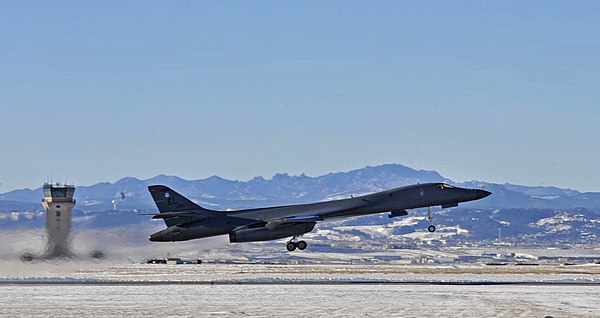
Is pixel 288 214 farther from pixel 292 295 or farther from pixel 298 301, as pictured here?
pixel 298 301

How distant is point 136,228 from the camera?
3127 inches

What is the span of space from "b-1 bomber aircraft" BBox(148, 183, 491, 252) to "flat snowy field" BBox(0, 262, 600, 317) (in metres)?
3.30

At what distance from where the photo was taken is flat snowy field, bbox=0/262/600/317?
5009cm

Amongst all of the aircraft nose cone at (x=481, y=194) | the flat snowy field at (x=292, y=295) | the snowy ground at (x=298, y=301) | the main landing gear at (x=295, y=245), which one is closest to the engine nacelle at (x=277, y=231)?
the main landing gear at (x=295, y=245)

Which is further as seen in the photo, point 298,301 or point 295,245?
point 295,245

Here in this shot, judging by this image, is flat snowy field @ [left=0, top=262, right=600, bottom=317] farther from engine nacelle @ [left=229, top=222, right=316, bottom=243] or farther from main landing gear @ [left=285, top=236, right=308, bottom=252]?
engine nacelle @ [left=229, top=222, right=316, bottom=243]

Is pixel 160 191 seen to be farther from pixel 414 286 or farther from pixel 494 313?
pixel 494 313

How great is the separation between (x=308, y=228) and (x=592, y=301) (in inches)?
996

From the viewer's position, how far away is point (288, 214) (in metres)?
80.6

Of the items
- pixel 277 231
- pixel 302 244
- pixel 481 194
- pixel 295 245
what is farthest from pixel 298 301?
pixel 481 194

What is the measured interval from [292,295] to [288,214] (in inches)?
827

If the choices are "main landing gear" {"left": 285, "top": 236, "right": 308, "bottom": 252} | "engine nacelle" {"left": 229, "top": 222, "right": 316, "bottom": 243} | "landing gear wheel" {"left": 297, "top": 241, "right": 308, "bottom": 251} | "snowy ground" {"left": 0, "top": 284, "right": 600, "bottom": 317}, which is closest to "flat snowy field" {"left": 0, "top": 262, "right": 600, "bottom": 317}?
"snowy ground" {"left": 0, "top": 284, "right": 600, "bottom": 317}

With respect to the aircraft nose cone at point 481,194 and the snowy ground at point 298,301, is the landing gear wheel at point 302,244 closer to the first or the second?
the snowy ground at point 298,301

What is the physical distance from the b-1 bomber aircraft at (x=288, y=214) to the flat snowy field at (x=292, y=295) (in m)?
3.30
